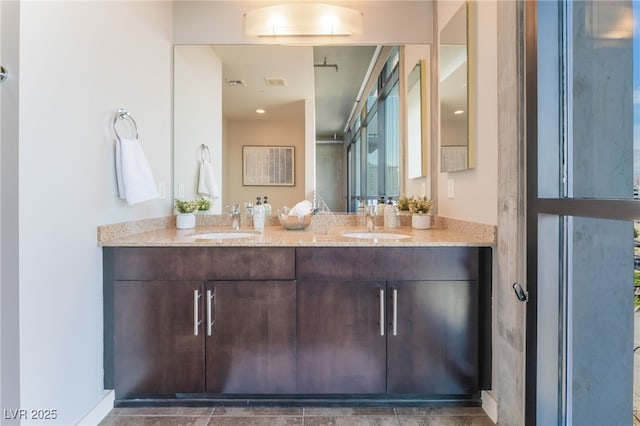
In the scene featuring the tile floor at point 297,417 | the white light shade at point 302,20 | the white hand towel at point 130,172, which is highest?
the white light shade at point 302,20

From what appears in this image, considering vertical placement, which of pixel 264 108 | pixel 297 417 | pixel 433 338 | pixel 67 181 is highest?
pixel 264 108

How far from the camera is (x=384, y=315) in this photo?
5.61ft

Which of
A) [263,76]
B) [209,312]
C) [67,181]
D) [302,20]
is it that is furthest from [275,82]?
[209,312]

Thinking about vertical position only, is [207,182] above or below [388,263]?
above

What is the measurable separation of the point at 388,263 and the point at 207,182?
1.43 meters

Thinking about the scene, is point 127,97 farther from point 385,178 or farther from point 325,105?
point 385,178

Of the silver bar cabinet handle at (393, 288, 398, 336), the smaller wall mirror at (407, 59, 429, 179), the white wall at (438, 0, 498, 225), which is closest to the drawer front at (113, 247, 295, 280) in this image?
the silver bar cabinet handle at (393, 288, 398, 336)

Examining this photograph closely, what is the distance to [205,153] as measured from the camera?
2.46m

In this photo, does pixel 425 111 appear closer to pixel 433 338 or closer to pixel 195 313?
pixel 433 338

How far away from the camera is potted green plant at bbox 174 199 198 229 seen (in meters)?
2.28

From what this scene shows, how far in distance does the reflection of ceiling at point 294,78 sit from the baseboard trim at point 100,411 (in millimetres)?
1776

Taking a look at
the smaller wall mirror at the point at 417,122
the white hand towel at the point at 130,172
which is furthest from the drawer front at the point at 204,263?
the smaller wall mirror at the point at 417,122

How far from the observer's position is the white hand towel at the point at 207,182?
2459mm

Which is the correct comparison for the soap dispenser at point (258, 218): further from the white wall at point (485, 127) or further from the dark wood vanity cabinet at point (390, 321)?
the white wall at point (485, 127)
